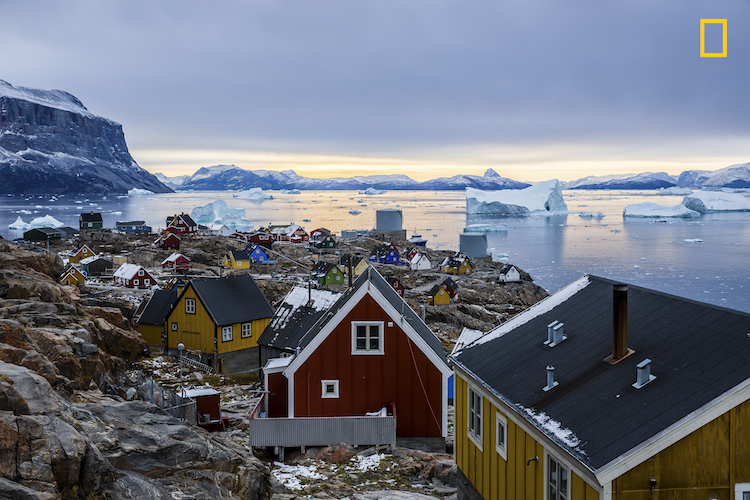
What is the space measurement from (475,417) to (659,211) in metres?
188

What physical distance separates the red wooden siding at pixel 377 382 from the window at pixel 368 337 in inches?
7.1

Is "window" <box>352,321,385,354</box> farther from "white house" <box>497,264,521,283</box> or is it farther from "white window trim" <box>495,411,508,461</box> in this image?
"white house" <box>497,264,521,283</box>

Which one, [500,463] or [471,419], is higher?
[471,419]

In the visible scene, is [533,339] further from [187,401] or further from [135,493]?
[187,401]

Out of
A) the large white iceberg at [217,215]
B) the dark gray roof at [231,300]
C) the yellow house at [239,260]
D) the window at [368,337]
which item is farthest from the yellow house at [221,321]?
the large white iceberg at [217,215]

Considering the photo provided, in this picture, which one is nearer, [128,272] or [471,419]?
[471,419]

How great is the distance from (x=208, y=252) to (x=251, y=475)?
3448 inches

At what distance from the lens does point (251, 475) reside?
1133 cm

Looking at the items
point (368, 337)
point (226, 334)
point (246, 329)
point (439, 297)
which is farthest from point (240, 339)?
point (439, 297)

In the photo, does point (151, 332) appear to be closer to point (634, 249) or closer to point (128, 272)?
point (128, 272)

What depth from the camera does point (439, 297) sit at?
62781 mm

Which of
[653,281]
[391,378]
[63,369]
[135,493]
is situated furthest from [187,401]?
[653,281]

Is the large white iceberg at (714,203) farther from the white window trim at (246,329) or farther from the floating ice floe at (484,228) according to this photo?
the white window trim at (246,329)

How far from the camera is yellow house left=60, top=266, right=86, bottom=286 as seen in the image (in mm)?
53125
